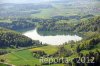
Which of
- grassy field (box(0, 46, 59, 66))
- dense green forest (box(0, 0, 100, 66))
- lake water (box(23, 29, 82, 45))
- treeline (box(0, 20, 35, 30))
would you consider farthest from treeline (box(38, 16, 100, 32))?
grassy field (box(0, 46, 59, 66))

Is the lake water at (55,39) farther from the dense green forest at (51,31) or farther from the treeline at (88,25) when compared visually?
the treeline at (88,25)

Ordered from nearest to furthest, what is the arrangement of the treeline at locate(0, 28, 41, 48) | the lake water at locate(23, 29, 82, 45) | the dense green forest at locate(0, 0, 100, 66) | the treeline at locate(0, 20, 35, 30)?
the dense green forest at locate(0, 0, 100, 66) < the treeline at locate(0, 28, 41, 48) < the lake water at locate(23, 29, 82, 45) < the treeline at locate(0, 20, 35, 30)

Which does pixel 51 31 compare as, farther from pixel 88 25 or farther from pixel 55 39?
pixel 55 39

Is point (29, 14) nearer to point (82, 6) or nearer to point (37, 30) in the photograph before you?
point (37, 30)

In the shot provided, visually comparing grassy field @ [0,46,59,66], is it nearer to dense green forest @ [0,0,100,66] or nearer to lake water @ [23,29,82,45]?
dense green forest @ [0,0,100,66]

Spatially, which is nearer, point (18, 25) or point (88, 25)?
point (88, 25)

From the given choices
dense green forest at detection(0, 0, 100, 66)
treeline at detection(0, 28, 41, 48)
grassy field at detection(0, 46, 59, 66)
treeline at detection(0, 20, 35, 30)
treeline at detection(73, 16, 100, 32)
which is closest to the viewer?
dense green forest at detection(0, 0, 100, 66)

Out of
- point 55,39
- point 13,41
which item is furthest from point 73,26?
point 13,41

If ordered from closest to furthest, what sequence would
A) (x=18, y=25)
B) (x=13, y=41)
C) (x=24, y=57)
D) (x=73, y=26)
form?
(x=24, y=57)
(x=13, y=41)
(x=73, y=26)
(x=18, y=25)

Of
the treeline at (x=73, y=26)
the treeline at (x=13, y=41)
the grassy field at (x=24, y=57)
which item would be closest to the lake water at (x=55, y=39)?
the treeline at (x=13, y=41)
